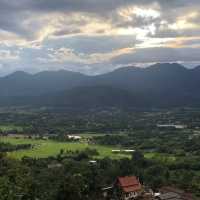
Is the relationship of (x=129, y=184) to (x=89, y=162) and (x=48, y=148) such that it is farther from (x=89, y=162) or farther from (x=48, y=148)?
(x=48, y=148)

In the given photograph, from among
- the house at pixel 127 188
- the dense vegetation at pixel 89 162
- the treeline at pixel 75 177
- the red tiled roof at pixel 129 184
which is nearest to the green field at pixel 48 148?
the dense vegetation at pixel 89 162

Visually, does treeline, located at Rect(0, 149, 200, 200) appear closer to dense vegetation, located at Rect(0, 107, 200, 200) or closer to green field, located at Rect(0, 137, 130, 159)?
dense vegetation, located at Rect(0, 107, 200, 200)

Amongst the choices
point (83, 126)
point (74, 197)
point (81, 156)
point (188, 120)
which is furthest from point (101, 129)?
point (74, 197)

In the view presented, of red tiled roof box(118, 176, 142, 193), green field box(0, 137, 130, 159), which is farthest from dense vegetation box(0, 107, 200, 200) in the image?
red tiled roof box(118, 176, 142, 193)

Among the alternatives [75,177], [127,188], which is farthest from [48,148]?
[75,177]

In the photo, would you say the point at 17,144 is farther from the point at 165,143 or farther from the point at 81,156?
the point at 165,143
